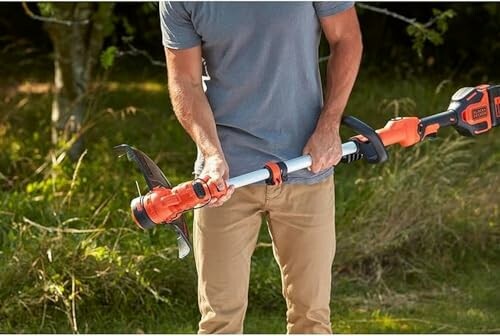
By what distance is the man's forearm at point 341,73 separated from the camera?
122 inches

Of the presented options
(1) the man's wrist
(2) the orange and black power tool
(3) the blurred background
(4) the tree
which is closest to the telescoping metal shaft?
(2) the orange and black power tool

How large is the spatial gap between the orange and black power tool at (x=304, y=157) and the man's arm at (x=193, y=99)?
5.3 inches

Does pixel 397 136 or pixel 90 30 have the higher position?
pixel 90 30

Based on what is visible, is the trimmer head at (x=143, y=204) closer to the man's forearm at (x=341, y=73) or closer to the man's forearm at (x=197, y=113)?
the man's forearm at (x=197, y=113)

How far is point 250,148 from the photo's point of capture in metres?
3.08

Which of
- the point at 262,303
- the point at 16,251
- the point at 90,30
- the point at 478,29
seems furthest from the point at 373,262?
the point at 478,29

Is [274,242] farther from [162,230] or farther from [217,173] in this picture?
[162,230]

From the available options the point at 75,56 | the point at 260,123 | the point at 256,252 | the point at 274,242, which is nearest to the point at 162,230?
the point at 256,252

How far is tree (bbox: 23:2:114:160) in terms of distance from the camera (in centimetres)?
601

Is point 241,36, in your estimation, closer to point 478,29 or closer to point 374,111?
point 374,111

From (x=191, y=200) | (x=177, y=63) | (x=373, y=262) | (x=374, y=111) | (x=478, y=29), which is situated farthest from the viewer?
(x=478, y=29)

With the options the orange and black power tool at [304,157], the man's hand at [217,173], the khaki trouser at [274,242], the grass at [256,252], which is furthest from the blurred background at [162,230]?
the man's hand at [217,173]

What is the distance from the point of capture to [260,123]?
3043 mm

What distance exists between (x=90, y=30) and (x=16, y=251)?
7.35ft
